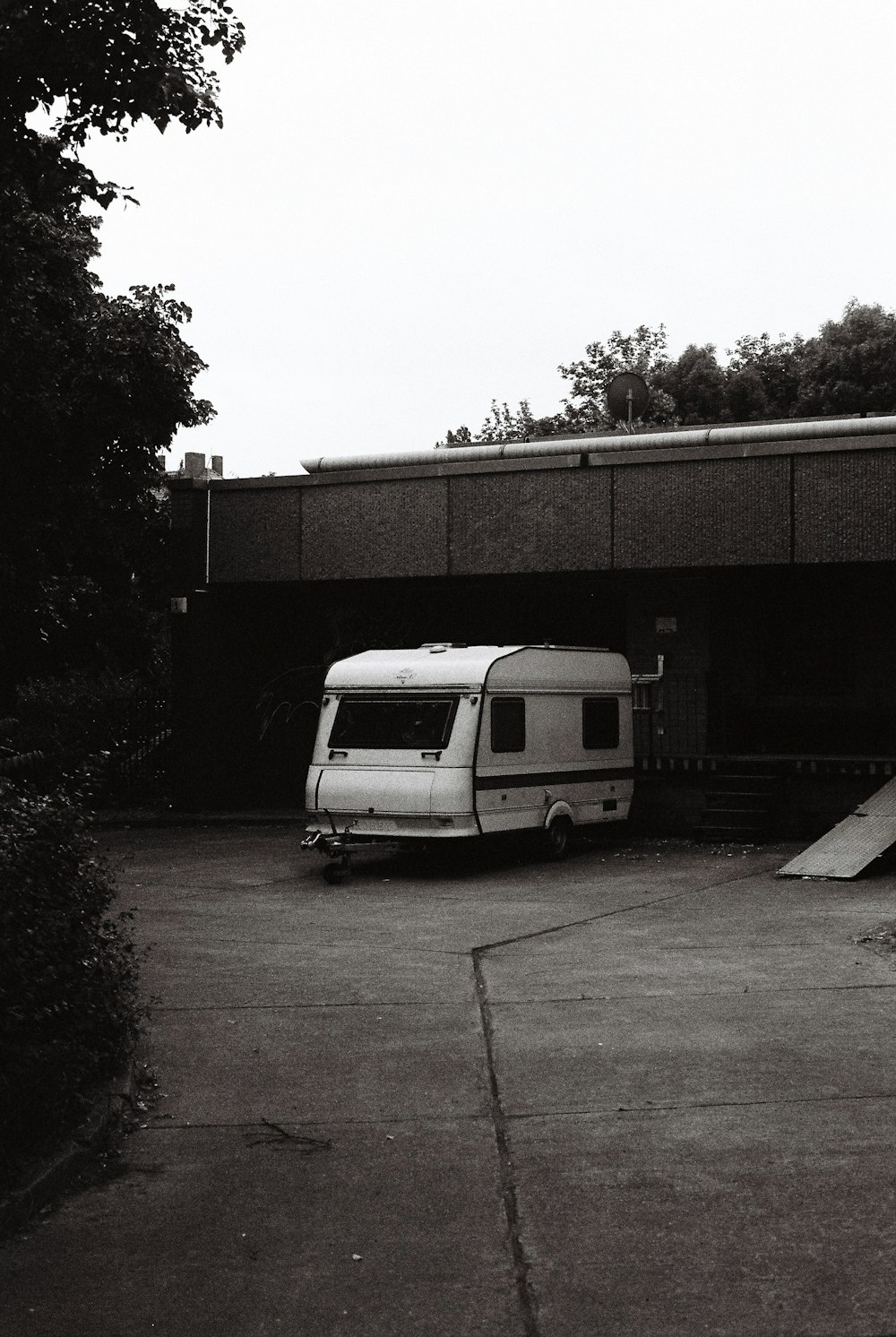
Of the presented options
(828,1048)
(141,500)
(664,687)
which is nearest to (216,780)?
(141,500)

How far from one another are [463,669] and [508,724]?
84 cm

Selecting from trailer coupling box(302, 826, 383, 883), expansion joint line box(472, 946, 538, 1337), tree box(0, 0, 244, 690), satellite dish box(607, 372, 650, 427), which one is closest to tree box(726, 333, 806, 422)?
satellite dish box(607, 372, 650, 427)

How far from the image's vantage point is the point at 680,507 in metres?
20.9

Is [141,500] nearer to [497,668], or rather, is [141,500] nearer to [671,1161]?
[497,668]

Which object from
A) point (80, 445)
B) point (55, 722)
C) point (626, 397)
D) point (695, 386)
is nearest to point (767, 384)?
point (695, 386)

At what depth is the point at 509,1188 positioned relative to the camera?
5934mm

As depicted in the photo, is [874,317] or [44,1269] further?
[874,317]

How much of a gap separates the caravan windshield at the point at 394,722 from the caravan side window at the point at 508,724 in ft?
1.83

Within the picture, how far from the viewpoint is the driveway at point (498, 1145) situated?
15.9 feet

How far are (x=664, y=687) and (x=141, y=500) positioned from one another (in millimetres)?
8818

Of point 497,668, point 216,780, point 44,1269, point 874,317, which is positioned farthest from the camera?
point 874,317

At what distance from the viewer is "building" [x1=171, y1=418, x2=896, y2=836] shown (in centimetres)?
2055

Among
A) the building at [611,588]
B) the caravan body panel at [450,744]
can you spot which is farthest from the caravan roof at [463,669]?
the building at [611,588]

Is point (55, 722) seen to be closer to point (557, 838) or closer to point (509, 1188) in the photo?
point (509, 1188)
